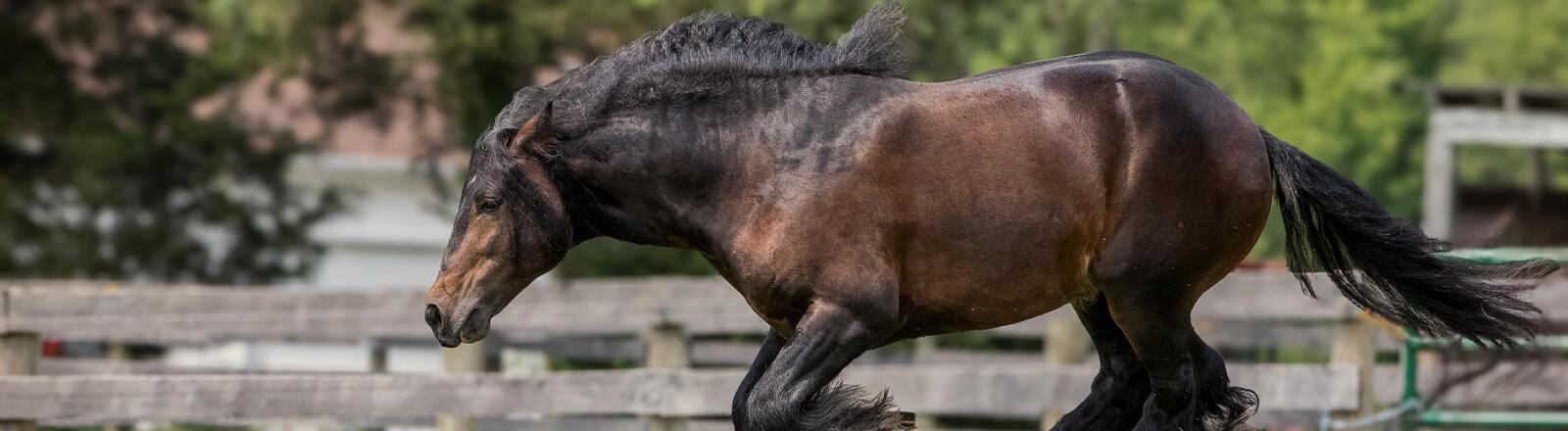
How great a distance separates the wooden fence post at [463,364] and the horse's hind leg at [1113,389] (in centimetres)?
306

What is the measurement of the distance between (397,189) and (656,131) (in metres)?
22.2

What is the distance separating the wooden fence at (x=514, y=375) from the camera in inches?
279

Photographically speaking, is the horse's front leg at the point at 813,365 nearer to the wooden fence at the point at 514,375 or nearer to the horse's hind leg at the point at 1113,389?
the horse's hind leg at the point at 1113,389

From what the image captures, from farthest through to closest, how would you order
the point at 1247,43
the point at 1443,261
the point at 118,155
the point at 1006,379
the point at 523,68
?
1. the point at 1247,43
2. the point at 118,155
3. the point at 523,68
4. the point at 1006,379
5. the point at 1443,261

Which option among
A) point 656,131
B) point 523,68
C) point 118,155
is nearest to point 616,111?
point 656,131

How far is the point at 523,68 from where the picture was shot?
14.3m

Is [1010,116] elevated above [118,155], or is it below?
below

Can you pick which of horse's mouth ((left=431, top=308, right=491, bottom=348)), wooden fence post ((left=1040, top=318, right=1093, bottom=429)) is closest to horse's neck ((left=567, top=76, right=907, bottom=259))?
horse's mouth ((left=431, top=308, right=491, bottom=348))

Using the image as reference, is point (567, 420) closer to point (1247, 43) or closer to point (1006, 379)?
point (1006, 379)

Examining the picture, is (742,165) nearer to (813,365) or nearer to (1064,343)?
(813,365)

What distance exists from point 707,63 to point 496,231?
0.71 meters

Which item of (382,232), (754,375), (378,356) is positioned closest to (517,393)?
(754,375)

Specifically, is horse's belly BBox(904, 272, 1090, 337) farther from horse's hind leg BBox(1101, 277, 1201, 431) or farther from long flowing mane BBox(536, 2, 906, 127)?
long flowing mane BBox(536, 2, 906, 127)

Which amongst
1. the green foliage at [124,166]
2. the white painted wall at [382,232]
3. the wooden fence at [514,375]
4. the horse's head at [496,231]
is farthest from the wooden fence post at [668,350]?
the white painted wall at [382,232]
